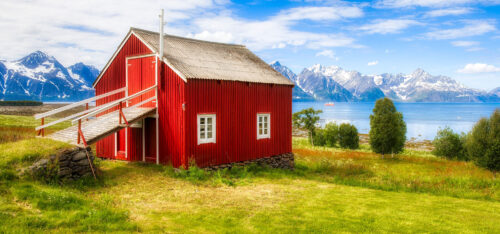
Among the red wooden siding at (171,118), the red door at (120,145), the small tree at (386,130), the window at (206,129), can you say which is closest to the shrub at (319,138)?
the small tree at (386,130)

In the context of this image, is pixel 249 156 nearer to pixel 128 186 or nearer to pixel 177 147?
pixel 177 147

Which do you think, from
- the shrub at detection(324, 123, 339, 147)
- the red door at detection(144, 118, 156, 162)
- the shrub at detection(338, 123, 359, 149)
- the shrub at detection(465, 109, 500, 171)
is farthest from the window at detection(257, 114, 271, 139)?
the shrub at detection(324, 123, 339, 147)

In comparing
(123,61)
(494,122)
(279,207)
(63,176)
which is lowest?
(279,207)

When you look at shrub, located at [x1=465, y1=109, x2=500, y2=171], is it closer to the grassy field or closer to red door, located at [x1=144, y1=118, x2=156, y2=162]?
the grassy field

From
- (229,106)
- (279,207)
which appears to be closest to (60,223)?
(279,207)

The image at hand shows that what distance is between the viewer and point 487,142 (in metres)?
22.0

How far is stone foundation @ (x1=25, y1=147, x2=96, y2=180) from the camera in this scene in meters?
11.5

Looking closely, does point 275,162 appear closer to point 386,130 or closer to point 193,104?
point 193,104

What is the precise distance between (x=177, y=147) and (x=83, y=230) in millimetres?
7812

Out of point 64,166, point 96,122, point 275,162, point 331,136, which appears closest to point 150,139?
point 96,122

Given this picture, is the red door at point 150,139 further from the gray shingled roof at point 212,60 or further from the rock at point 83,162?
the rock at point 83,162

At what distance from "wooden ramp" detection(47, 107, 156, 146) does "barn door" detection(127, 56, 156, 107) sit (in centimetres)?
73

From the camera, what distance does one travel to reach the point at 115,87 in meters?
18.6

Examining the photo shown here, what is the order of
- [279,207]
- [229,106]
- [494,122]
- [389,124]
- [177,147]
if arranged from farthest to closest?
[389,124] < [494,122] < [229,106] < [177,147] < [279,207]
